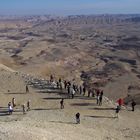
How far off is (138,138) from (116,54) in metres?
63.3

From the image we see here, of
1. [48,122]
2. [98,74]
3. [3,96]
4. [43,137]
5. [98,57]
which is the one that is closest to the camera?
[43,137]

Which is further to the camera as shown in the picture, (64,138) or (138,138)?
(138,138)

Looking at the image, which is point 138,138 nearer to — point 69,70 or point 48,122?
point 48,122

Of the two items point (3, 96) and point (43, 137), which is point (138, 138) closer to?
point (43, 137)

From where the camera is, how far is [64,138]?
77.8 feet

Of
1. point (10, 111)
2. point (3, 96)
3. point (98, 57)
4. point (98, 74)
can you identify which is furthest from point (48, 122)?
point (98, 57)

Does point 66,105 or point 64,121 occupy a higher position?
point 64,121

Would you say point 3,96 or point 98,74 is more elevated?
point 3,96

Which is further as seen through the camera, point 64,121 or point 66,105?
point 66,105

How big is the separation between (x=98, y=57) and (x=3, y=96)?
54108 mm

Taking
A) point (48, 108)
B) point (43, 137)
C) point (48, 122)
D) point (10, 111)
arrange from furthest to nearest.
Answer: point (48, 108) < point (10, 111) < point (48, 122) < point (43, 137)

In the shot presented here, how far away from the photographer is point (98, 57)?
3442 inches

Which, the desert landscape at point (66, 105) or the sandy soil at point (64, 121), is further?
the desert landscape at point (66, 105)

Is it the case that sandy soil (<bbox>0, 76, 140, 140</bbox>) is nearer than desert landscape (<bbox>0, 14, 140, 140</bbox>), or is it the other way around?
sandy soil (<bbox>0, 76, 140, 140</bbox>)
